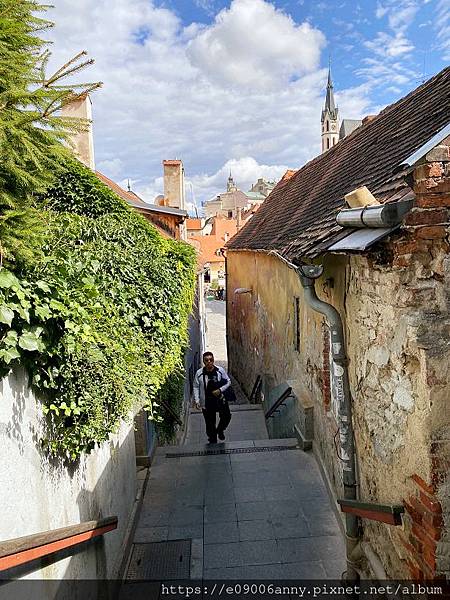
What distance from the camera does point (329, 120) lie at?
6775cm

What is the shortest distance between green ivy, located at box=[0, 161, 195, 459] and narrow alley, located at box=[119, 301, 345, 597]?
1.86m

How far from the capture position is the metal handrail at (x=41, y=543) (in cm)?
221

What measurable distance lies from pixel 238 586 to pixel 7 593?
295 centimetres

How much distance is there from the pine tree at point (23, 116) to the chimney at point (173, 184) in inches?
563

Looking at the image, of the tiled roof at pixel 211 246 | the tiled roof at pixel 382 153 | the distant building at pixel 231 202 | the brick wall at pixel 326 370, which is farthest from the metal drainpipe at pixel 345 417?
the distant building at pixel 231 202

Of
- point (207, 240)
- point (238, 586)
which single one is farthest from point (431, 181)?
point (207, 240)

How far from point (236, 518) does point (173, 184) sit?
1443cm

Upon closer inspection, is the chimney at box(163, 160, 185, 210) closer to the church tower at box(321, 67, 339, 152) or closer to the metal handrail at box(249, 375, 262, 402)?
the metal handrail at box(249, 375, 262, 402)

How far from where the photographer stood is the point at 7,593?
228 cm

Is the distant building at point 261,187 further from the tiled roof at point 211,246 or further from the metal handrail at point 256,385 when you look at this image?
the metal handrail at point 256,385

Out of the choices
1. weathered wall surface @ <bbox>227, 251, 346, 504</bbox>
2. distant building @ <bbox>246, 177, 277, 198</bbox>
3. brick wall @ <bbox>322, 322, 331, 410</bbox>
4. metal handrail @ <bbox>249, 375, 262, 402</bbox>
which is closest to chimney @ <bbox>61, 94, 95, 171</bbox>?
weathered wall surface @ <bbox>227, 251, 346, 504</bbox>

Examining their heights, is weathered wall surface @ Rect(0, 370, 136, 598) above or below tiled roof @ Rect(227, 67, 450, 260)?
below

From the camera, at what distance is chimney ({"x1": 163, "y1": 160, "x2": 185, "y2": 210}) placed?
17.7 meters

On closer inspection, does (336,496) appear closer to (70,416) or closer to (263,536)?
(263,536)
